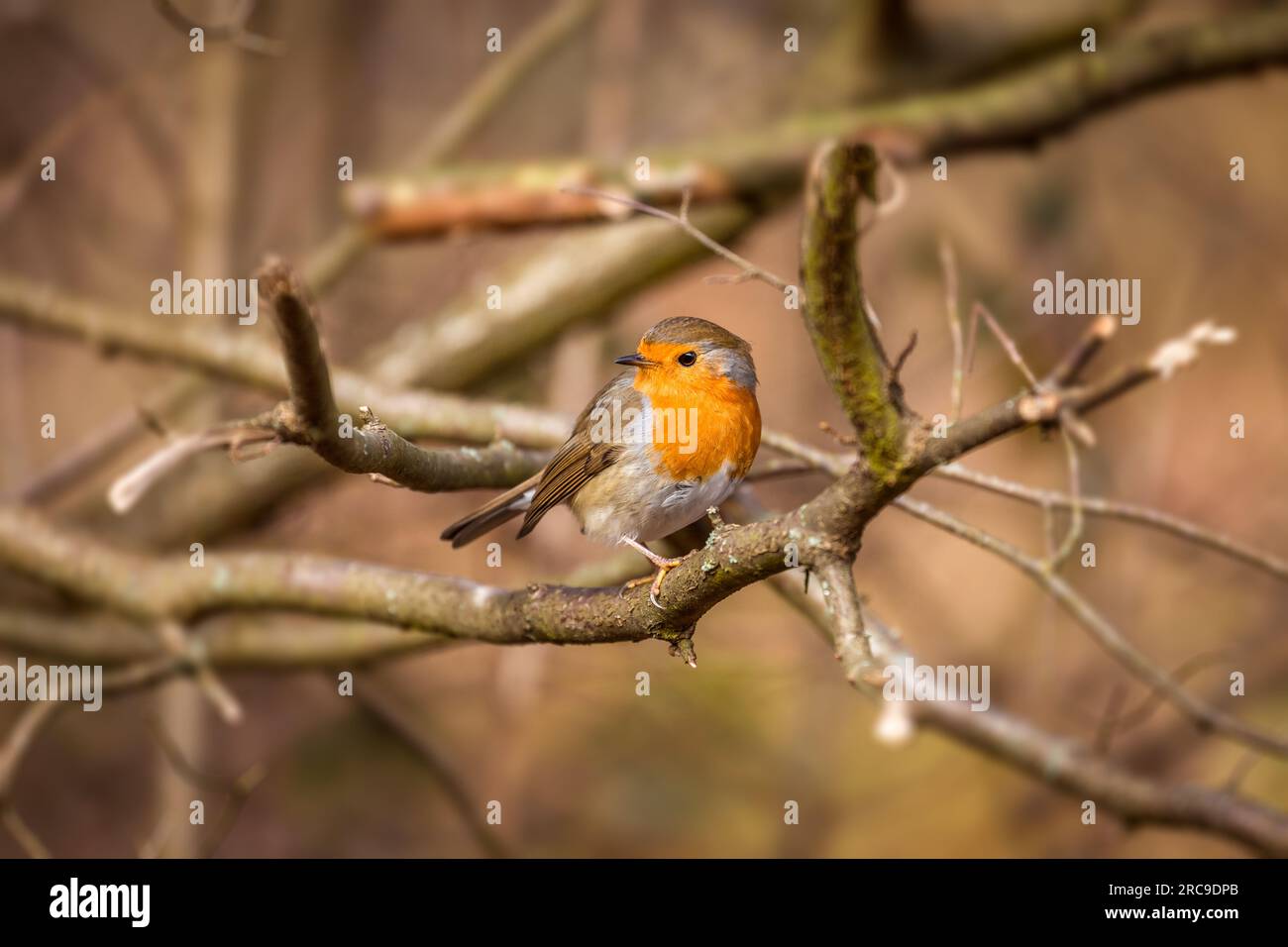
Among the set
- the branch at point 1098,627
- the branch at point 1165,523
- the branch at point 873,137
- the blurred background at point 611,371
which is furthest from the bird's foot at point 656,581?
the blurred background at point 611,371

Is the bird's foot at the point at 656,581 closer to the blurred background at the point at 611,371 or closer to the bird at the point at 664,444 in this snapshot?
the bird at the point at 664,444

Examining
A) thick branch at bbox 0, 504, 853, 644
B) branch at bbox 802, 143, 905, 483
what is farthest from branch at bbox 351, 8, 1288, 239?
branch at bbox 802, 143, 905, 483

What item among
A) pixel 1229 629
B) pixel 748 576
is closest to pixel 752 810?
pixel 1229 629

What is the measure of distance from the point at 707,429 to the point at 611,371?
412cm

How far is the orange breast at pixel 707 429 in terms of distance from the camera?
6.72 feet

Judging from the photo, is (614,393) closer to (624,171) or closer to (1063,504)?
(1063,504)

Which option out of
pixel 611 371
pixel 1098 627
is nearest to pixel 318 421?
pixel 1098 627

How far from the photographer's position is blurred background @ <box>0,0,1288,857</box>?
5.62m

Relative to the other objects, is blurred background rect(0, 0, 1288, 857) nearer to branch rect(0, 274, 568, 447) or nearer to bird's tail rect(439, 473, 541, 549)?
branch rect(0, 274, 568, 447)

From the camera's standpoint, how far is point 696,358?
2057 mm

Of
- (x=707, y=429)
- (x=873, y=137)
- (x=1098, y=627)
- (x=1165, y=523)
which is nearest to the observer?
(x=707, y=429)

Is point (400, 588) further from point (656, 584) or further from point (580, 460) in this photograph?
point (656, 584)

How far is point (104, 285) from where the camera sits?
703 centimetres

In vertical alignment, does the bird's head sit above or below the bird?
above
